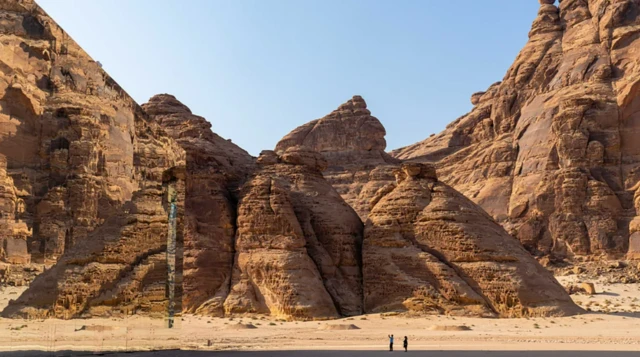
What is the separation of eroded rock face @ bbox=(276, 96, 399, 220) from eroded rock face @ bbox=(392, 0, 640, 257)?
456 inches

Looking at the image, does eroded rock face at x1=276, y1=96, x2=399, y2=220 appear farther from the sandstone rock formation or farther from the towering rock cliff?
the sandstone rock formation

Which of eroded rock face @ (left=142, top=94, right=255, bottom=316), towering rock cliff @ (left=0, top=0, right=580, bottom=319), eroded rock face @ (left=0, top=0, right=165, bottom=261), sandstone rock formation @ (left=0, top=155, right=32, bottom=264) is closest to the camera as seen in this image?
sandstone rock formation @ (left=0, top=155, right=32, bottom=264)

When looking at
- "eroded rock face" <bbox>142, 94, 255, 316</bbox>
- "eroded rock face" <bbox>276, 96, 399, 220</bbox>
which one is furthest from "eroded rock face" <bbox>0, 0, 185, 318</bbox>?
"eroded rock face" <bbox>276, 96, 399, 220</bbox>

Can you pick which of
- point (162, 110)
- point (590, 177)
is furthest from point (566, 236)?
point (162, 110)

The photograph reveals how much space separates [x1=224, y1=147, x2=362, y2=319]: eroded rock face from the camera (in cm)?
3419

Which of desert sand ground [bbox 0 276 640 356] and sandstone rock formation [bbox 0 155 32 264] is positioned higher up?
sandstone rock formation [bbox 0 155 32 264]

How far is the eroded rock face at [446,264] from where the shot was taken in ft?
110

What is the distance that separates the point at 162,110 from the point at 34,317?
119 feet

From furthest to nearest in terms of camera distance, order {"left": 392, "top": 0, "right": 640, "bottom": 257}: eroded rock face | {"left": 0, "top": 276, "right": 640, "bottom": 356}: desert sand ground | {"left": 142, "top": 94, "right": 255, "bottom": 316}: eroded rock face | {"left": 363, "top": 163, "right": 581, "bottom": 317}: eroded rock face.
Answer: {"left": 392, "top": 0, "right": 640, "bottom": 257}: eroded rock face
{"left": 142, "top": 94, "right": 255, "bottom": 316}: eroded rock face
{"left": 363, "top": 163, "right": 581, "bottom": 317}: eroded rock face
{"left": 0, "top": 276, "right": 640, "bottom": 356}: desert sand ground

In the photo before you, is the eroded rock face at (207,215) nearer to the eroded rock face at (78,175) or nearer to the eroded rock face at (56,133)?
the eroded rock face at (78,175)

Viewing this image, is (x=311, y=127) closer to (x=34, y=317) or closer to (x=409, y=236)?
(x=409, y=236)

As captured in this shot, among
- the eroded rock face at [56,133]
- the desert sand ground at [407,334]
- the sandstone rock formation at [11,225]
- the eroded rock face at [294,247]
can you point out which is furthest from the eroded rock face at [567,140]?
the sandstone rock formation at [11,225]

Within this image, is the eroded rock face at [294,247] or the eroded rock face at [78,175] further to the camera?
the eroded rock face at [294,247]

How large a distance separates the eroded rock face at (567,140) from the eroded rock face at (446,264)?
30423 mm
